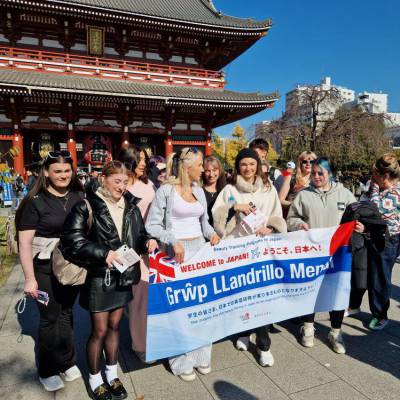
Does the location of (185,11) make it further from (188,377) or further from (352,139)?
(188,377)

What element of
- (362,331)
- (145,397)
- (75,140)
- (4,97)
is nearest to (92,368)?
(145,397)

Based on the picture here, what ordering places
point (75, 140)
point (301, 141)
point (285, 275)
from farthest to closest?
point (301, 141)
point (75, 140)
point (285, 275)

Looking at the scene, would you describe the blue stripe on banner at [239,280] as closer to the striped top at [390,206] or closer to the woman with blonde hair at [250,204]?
the woman with blonde hair at [250,204]

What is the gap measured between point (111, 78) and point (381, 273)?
12.3 metres

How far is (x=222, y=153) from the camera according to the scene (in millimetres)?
49844

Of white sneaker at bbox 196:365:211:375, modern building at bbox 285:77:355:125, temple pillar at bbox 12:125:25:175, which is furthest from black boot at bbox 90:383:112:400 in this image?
modern building at bbox 285:77:355:125

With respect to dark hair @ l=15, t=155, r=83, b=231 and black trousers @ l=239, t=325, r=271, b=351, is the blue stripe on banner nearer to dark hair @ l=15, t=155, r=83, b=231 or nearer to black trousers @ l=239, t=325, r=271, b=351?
black trousers @ l=239, t=325, r=271, b=351

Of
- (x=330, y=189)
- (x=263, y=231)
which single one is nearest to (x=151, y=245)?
(x=263, y=231)

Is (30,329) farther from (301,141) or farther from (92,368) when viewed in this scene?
(301,141)

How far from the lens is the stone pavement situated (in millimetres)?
2271

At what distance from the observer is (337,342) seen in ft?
9.29

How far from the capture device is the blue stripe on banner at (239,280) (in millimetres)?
2248

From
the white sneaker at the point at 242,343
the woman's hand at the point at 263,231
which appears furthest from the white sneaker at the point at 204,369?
the woman's hand at the point at 263,231

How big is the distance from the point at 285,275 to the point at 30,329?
2.88 metres
